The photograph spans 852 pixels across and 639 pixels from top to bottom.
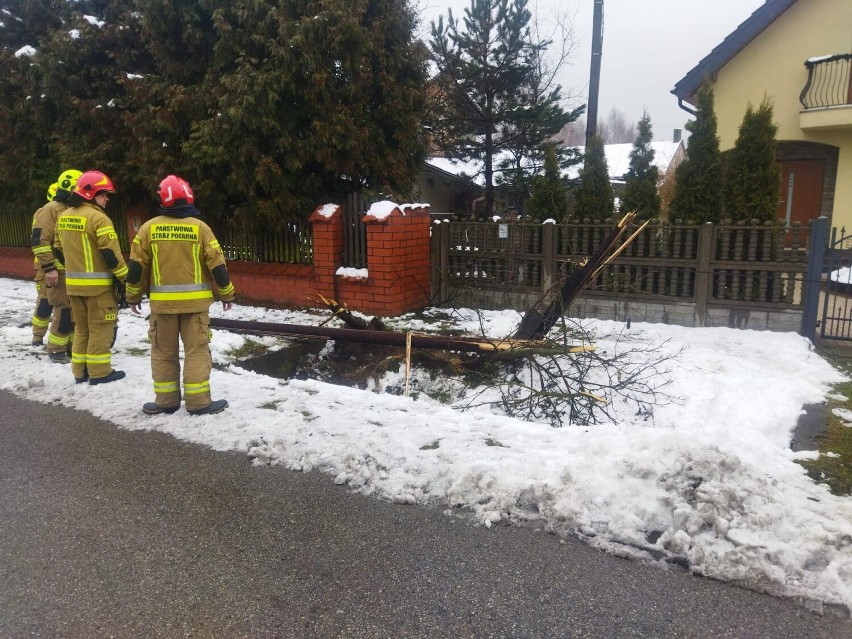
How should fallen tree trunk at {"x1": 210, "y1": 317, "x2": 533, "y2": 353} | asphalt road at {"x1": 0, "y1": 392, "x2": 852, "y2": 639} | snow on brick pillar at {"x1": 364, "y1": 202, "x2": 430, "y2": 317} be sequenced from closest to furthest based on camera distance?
asphalt road at {"x1": 0, "y1": 392, "x2": 852, "y2": 639}
fallen tree trunk at {"x1": 210, "y1": 317, "x2": 533, "y2": 353}
snow on brick pillar at {"x1": 364, "y1": 202, "x2": 430, "y2": 317}

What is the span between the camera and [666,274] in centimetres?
848

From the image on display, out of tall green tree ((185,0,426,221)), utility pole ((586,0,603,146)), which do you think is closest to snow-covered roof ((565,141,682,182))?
utility pole ((586,0,603,146))

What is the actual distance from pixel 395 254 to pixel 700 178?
4731 millimetres

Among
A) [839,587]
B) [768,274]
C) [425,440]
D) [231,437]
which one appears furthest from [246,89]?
[839,587]

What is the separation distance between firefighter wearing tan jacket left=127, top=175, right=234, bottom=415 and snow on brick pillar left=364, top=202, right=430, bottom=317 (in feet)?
13.6

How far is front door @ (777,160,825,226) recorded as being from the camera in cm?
1485

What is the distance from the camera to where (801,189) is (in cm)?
1505

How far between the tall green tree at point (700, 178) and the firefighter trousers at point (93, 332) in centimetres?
787

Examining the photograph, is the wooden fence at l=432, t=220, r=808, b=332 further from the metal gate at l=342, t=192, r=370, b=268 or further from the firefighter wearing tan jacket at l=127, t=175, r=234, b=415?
the firefighter wearing tan jacket at l=127, t=175, r=234, b=415

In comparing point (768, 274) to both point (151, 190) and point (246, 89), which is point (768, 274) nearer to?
point (246, 89)

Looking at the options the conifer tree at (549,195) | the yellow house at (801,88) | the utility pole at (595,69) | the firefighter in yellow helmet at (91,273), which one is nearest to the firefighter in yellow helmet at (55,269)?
the firefighter in yellow helmet at (91,273)

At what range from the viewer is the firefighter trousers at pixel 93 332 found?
5.79 metres

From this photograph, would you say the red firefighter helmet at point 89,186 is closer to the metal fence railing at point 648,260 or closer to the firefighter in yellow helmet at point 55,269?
the firefighter in yellow helmet at point 55,269

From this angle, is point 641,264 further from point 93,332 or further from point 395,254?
point 93,332
